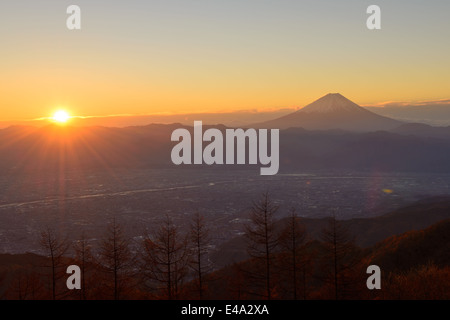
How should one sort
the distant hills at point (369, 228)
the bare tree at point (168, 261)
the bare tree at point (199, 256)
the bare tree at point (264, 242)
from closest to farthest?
the bare tree at point (168, 261), the bare tree at point (264, 242), the bare tree at point (199, 256), the distant hills at point (369, 228)

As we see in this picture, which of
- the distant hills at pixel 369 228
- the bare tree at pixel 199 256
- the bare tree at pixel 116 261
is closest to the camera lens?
Answer: the bare tree at pixel 199 256

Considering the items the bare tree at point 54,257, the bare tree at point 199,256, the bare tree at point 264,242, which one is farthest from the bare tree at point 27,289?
the bare tree at point 264,242

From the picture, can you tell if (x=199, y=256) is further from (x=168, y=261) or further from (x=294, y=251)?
(x=294, y=251)

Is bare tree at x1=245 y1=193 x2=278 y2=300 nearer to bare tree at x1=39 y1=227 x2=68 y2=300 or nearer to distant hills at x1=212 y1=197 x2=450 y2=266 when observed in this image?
bare tree at x1=39 y1=227 x2=68 y2=300

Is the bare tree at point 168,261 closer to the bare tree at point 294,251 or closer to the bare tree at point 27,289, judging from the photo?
the bare tree at point 294,251

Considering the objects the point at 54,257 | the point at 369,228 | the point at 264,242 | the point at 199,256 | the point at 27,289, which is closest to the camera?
the point at 264,242

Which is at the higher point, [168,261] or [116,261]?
[168,261]

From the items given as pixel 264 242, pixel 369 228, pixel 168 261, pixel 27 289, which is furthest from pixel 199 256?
pixel 369 228
